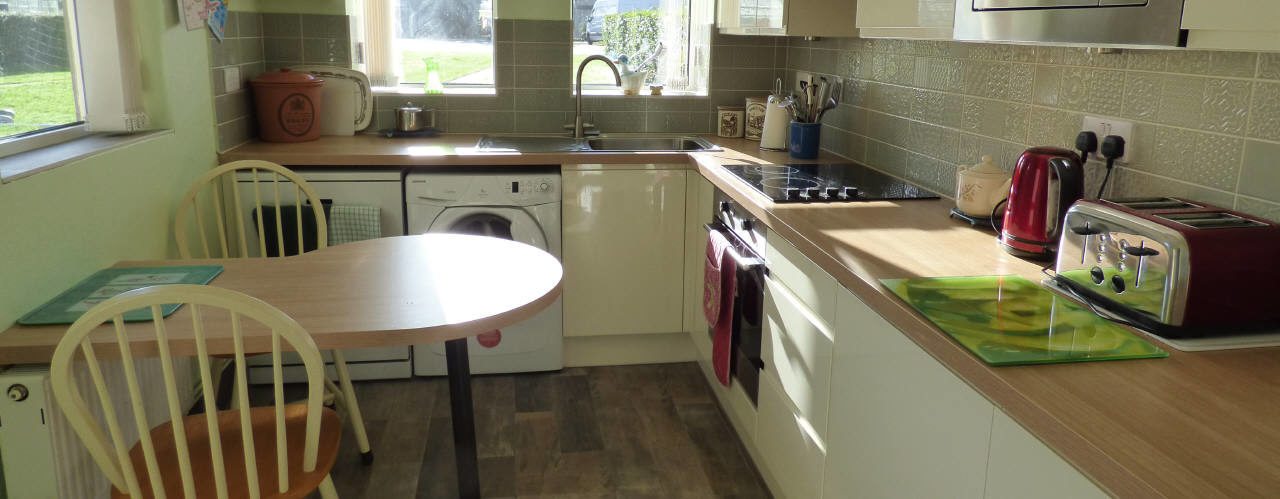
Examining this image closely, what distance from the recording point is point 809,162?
334cm

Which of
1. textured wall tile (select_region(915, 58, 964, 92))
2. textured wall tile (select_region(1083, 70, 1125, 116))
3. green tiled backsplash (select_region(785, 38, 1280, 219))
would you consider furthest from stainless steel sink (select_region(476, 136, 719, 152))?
textured wall tile (select_region(1083, 70, 1125, 116))

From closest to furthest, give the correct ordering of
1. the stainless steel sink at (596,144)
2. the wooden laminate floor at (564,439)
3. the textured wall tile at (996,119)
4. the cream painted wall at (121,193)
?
the cream painted wall at (121,193) < the textured wall tile at (996,119) < the wooden laminate floor at (564,439) < the stainless steel sink at (596,144)

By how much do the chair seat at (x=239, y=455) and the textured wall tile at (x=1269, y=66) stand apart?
1862mm

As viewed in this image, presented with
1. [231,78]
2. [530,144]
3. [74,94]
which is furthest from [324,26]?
[74,94]

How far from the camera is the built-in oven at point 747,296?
2.63m

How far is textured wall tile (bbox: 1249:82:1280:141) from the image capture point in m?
1.58

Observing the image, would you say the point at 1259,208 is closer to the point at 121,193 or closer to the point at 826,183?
the point at 826,183

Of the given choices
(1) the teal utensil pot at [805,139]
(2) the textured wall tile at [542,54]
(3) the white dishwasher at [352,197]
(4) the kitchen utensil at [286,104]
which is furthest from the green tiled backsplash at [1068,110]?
(4) the kitchen utensil at [286,104]

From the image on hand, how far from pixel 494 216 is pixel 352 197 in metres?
0.52

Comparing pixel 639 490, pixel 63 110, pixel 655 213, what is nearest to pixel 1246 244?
pixel 639 490

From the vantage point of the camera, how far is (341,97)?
3787 millimetres

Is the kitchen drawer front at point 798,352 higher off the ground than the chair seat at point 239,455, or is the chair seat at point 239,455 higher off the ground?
the kitchen drawer front at point 798,352

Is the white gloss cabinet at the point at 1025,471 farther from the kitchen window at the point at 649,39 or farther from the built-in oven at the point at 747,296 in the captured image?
the kitchen window at the point at 649,39

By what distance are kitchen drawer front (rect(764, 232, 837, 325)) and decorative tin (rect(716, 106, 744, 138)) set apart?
5.09 ft
